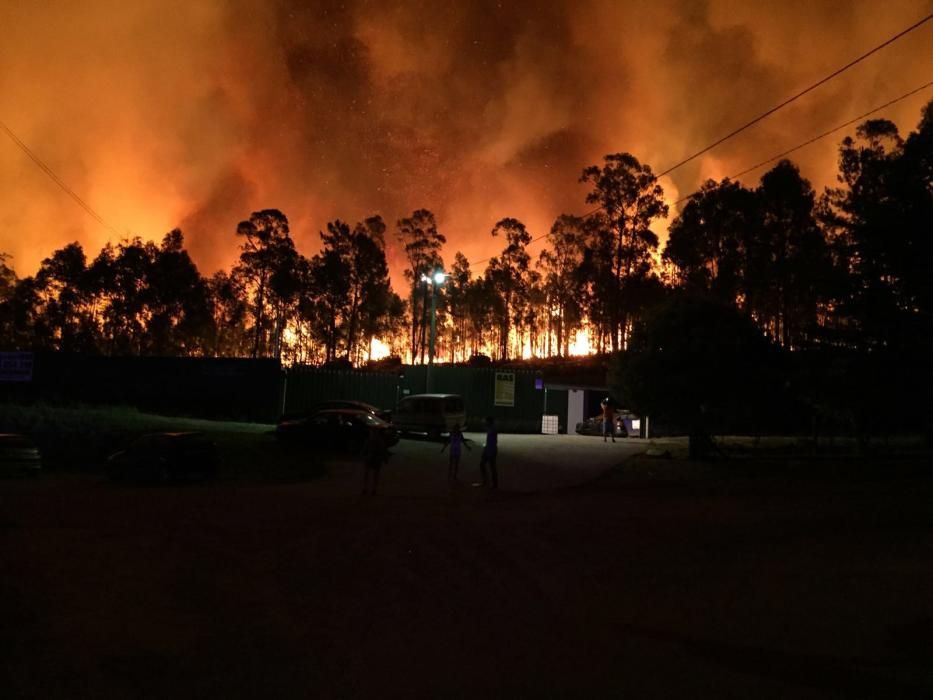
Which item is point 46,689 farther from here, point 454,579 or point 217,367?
point 217,367

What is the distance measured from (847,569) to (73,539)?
1053 cm

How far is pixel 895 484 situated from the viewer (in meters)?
17.5

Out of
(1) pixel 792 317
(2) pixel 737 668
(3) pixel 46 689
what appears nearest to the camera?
(3) pixel 46 689

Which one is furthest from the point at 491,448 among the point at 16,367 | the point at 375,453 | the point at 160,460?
the point at 16,367

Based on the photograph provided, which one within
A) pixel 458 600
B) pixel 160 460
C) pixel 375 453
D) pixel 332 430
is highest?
pixel 332 430

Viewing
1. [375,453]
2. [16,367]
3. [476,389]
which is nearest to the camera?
[375,453]

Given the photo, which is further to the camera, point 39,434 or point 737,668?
point 39,434

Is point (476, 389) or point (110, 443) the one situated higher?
point (476, 389)

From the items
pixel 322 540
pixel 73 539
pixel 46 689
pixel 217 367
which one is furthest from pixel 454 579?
pixel 217 367

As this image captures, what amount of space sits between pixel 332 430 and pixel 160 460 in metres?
6.98

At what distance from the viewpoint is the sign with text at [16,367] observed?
109 feet

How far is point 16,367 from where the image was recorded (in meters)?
33.2

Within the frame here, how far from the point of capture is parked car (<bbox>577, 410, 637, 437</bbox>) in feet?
109

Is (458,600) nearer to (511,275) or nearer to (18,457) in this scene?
(18,457)
